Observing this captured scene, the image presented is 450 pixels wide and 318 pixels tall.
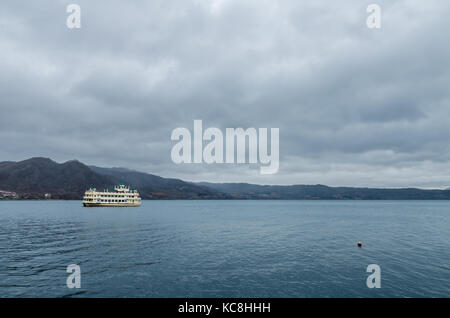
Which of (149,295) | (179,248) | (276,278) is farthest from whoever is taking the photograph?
(179,248)

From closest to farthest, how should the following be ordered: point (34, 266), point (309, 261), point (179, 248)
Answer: point (34, 266) < point (309, 261) < point (179, 248)

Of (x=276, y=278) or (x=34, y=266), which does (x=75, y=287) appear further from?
(x=276, y=278)

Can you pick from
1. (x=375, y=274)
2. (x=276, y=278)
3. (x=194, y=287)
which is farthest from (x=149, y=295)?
(x=375, y=274)

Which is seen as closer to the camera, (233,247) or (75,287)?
(75,287)

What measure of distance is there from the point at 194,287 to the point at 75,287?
39.7ft

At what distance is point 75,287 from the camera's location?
887 inches

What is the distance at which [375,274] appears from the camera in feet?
85.3
